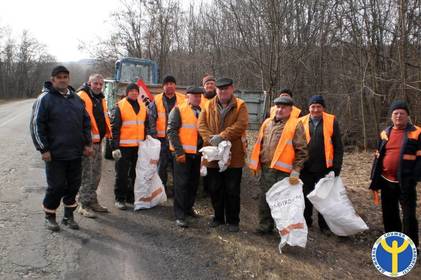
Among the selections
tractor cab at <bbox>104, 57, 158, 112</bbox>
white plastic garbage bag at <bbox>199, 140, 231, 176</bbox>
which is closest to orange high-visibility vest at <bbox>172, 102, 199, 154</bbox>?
white plastic garbage bag at <bbox>199, 140, 231, 176</bbox>

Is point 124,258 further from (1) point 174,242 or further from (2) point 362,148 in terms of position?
(2) point 362,148

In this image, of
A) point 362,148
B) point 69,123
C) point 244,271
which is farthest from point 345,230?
point 362,148

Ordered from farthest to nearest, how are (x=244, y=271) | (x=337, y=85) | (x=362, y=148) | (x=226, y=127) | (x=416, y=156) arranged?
(x=337, y=85), (x=362, y=148), (x=226, y=127), (x=416, y=156), (x=244, y=271)

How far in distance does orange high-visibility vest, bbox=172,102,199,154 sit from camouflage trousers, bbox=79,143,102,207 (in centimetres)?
129

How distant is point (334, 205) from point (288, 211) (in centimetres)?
85

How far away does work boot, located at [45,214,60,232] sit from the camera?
455 cm

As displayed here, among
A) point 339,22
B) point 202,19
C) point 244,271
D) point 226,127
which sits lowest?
point 244,271

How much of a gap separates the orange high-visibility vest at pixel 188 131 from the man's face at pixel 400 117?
2.37 meters

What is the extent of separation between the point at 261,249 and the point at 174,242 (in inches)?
39.1

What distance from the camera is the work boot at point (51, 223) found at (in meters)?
4.55

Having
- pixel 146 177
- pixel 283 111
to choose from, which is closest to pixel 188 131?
pixel 146 177

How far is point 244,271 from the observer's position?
388 centimetres

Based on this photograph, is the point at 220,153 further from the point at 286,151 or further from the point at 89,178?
the point at 89,178

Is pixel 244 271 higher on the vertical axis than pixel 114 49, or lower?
lower
